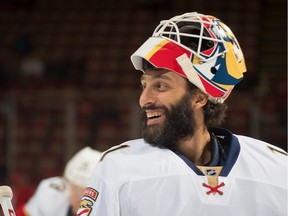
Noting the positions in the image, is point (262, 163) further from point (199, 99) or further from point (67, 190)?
point (67, 190)

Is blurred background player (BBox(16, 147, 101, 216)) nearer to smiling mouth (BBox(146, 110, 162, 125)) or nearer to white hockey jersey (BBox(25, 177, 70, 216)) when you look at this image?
white hockey jersey (BBox(25, 177, 70, 216))

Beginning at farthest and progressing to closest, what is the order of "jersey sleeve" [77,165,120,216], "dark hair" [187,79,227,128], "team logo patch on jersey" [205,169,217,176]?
"dark hair" [187,79,227,128]
"team logo patch on jersey" [205,169,217,176]
"jersey sleeve" [77,165,120,216]

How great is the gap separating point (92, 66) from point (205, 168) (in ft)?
26.0

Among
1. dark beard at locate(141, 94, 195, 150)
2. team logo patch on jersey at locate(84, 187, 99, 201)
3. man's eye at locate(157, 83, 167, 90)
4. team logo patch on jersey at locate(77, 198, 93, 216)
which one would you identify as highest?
man's eye at locate(157, 83, 167, 90)

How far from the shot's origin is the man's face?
6.63ft

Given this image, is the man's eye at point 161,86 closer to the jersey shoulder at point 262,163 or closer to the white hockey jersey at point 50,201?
the jersey shoulder at point 262,163

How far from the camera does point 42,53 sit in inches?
401

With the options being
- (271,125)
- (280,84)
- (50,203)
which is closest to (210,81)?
(50,203)

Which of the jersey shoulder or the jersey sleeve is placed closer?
the jersey sleeve

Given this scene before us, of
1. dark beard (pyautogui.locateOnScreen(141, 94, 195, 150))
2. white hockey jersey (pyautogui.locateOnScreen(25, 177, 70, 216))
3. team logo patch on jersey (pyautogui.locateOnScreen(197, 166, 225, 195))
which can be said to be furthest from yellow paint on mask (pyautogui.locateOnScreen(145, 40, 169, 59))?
white hockey jersey (pyautogui.locateOnScreen(25, 177, 70, 216))

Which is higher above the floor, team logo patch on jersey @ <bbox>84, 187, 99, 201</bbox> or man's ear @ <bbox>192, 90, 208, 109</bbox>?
man's ear @ <bbox>192, 90, 208, 109</bbox>

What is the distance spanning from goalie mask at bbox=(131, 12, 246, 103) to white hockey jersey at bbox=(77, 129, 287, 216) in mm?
199

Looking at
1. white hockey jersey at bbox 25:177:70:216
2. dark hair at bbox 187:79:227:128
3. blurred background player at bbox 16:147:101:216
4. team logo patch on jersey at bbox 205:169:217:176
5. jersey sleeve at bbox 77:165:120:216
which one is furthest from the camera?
white hockey jersey at bbox 25:177:70:216

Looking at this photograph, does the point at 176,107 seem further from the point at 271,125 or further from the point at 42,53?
the point at 42,53
